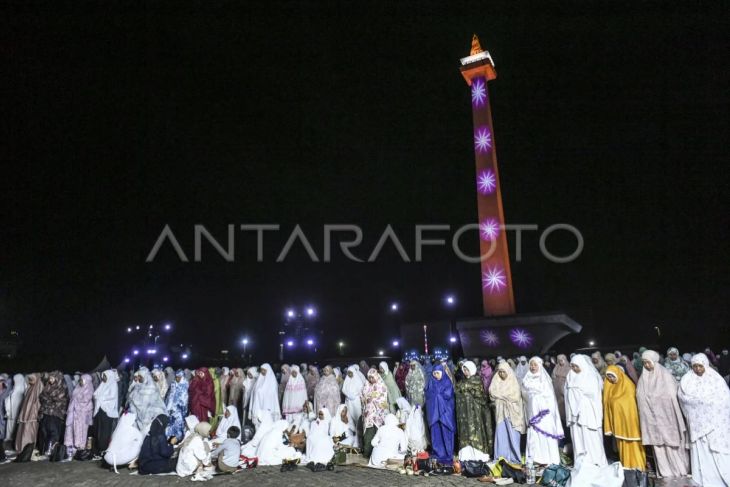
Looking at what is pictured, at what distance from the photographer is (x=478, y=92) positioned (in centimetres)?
3366

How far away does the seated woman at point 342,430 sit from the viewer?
27.3 ft

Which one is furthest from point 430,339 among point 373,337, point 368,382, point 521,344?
point 368,382

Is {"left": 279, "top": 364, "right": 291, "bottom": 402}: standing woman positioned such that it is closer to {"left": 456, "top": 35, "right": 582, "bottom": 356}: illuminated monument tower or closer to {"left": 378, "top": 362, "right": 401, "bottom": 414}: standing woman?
{"left": 378, "top": 362, "right": 401, "bottom": 414}: standing woman

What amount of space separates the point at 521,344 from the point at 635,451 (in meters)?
22.0

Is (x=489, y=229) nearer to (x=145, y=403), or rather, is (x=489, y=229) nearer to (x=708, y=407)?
(x=708, y=407)

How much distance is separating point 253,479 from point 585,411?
186 inches

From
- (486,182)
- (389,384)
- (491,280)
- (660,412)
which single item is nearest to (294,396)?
(389,384)

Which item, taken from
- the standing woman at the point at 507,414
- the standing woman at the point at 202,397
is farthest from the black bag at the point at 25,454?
the standing woman at the point at 507,414

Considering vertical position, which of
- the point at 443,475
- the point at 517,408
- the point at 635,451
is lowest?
the point at 443,475

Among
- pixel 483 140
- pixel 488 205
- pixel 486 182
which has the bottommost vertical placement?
pixel 488 205

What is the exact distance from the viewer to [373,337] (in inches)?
1768

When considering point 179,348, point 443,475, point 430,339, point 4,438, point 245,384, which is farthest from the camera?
point 179,348

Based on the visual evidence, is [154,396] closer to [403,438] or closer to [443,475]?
[403,438]

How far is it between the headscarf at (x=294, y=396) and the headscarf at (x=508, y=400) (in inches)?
173
